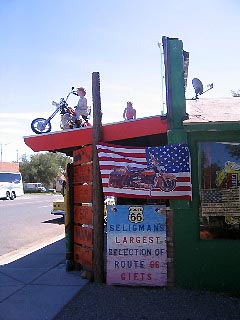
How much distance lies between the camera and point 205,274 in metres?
6.08

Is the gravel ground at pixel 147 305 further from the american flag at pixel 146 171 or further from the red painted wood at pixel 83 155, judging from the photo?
the red painted wood at pixel 83 155

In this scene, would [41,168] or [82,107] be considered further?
[41,168]

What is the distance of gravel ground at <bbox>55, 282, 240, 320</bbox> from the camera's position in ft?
16.3

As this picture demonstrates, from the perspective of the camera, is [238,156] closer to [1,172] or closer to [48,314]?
[48,314]

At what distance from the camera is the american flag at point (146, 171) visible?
6.14 metres

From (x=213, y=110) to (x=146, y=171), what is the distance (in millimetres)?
1742

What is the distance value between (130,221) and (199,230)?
3.66 feet

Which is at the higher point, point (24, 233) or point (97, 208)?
point (97, 208)

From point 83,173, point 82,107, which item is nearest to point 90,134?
point 83,173

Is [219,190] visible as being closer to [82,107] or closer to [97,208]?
[97,208]

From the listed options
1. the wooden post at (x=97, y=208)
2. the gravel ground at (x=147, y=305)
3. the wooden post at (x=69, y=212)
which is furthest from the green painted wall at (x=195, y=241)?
the wooden post at (x=69, y=212)

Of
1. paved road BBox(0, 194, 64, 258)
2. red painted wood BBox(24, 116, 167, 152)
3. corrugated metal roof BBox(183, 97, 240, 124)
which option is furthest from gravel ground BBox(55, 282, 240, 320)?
paved road BBox(0, 194, 64, 258)

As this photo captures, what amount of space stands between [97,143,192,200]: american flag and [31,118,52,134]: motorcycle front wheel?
225 cm

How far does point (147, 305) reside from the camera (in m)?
5.37
